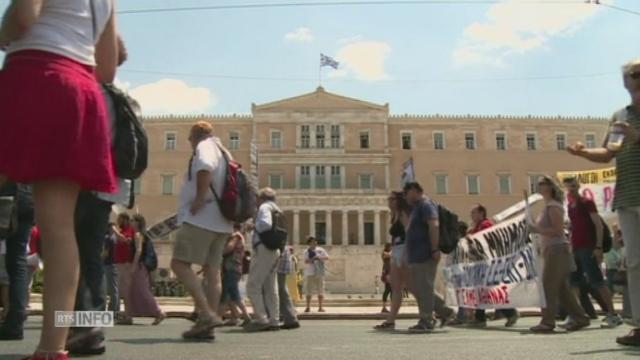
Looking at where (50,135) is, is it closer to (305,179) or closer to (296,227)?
(296,227)

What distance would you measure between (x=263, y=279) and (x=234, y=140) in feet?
212

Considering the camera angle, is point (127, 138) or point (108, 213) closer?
point (127, 138)

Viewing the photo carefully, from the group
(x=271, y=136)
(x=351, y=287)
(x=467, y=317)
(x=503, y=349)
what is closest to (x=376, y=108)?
(x=271, y=136)

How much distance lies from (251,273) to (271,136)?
64.5 meters

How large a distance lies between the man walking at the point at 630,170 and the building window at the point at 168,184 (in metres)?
68.2

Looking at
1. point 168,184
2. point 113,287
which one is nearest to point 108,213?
point 113,287

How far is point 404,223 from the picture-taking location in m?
8.85

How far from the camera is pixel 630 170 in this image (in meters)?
4.91

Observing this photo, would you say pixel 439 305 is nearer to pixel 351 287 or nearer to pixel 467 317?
pixel 467 317

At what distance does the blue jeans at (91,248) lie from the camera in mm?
4164

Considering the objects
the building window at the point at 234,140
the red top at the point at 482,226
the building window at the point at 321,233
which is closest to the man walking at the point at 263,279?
the red top at the point at 482,226

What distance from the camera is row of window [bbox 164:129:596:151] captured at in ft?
237

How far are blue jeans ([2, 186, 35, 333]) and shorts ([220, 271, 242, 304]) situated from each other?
15.1 ft

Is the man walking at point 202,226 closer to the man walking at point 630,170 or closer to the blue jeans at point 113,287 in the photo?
the man walking at point 630,170
